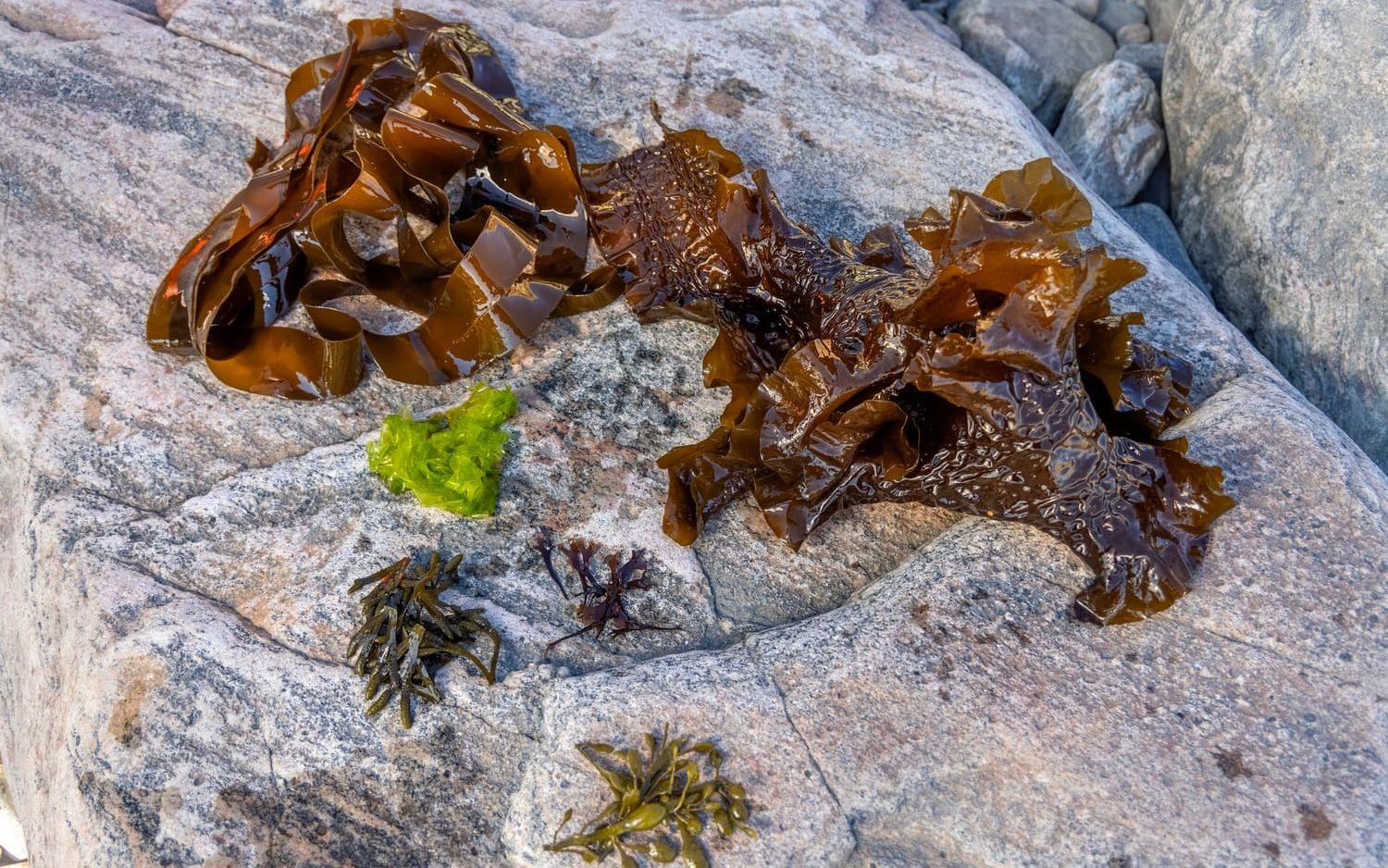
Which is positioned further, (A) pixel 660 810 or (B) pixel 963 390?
(B) pixel 963 390

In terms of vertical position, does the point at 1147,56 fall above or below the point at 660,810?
above

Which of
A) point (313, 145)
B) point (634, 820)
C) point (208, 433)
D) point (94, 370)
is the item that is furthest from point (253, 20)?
point (634, 820)

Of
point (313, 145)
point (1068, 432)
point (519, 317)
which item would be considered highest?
point (1068, 432)

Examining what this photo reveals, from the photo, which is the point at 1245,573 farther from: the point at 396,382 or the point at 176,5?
the point at 176,5

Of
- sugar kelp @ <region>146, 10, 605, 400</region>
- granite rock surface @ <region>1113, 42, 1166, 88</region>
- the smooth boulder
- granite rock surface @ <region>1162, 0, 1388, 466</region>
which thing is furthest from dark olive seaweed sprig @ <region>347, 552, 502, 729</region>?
granite rock surface @ <region>1113, 42, 1166, 88</region>

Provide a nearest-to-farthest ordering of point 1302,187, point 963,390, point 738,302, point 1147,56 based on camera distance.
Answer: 1. point 963,390
2. point 738,302
3. point 1302,187
4. point 1147,56

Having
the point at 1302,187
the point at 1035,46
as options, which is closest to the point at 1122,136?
the point at 1035,46

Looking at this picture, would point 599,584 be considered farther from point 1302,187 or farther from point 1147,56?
point 1147,56
